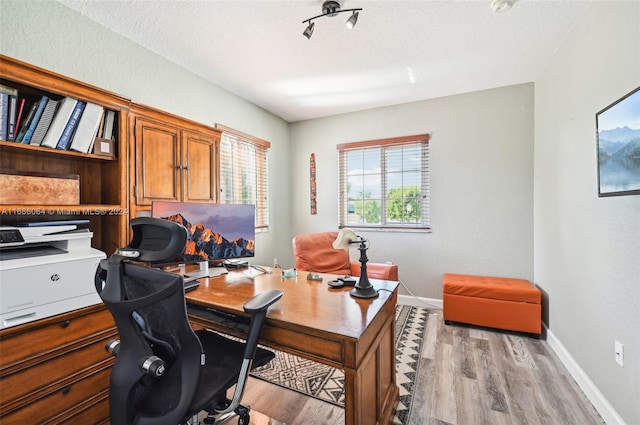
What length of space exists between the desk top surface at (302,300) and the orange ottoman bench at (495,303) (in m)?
1.68

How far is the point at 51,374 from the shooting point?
4.50ft

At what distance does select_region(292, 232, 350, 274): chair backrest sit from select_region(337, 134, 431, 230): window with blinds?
79cm

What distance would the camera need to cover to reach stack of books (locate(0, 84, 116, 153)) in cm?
142

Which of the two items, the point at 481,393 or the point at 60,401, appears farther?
the point at 481,393

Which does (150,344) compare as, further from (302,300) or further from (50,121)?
(50,121)

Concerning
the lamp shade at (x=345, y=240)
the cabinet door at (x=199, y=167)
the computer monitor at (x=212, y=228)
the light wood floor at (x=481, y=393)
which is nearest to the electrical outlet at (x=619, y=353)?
the light wood floor at (x=481, y=393)

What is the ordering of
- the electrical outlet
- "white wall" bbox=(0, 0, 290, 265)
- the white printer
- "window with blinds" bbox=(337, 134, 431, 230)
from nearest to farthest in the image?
1. the white printer
2. the electrical outlet
3. "white wall" bbox=(0, 0, 290, 265)
4. "window with blinds" bbox=(337, 134, 431, 230)

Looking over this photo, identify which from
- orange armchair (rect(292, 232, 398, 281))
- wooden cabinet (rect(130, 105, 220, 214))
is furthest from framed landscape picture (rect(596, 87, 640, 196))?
wooden cabinet (rect(130, 105, 220, 214))

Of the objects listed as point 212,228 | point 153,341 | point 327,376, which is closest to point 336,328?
point 153,341

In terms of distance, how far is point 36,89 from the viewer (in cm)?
151

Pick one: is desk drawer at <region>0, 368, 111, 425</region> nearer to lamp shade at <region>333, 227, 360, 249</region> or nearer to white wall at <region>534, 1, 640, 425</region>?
lamp shade at <region>333, 227, 360, 249</region>

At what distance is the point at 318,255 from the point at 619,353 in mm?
2399

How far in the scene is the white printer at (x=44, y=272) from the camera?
123cm

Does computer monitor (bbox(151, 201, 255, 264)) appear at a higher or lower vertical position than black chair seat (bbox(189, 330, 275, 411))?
higher
